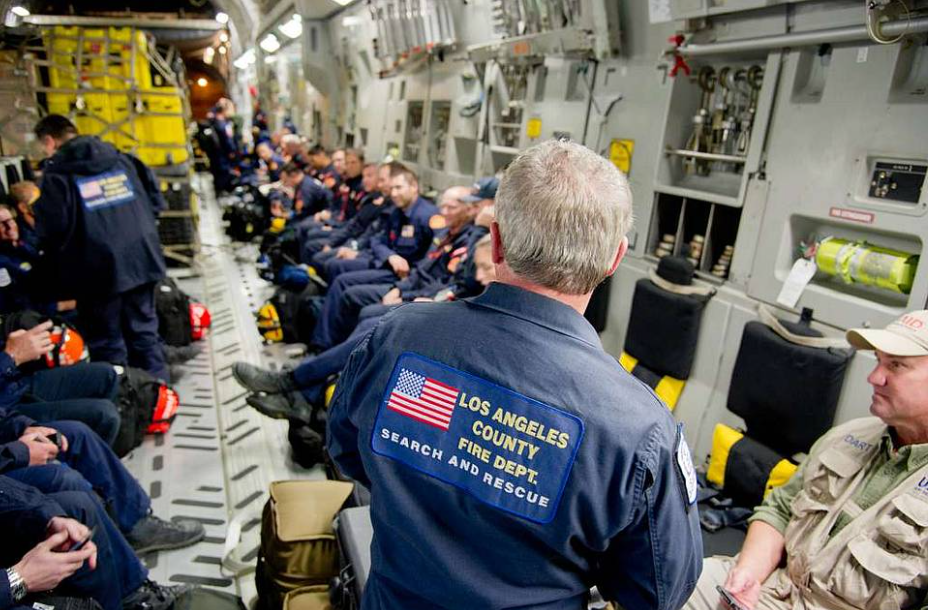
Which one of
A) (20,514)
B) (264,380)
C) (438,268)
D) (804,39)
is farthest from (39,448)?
(804,39)

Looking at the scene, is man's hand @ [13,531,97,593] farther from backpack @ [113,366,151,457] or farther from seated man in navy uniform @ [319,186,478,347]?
seated man in navy uniform @ [319,186,478,347]

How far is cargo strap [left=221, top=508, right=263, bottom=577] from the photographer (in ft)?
8.36

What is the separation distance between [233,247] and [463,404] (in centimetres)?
749

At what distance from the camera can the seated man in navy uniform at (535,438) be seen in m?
0.98

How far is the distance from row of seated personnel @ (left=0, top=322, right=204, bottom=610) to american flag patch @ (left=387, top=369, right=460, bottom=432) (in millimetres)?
1335

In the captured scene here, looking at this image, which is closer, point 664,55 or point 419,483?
point 419,483

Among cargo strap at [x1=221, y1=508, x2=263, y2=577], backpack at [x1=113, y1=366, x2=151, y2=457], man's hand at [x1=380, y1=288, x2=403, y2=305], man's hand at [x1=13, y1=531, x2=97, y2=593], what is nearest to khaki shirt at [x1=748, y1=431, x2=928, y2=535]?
cargo strap at [x1=221, y1=508, x2=263, y2=577]

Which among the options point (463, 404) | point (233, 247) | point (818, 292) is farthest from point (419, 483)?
point (233, 247)

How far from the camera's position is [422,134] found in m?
6.48

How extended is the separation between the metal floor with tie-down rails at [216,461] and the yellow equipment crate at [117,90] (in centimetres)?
224

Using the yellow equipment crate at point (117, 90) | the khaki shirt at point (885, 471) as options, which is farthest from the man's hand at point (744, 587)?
the yellow equipment crate at point (117, 90)

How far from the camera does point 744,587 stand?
181 centimetres

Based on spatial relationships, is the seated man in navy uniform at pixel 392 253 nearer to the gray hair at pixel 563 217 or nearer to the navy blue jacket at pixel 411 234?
the navy blue jacket at pixel 411 234

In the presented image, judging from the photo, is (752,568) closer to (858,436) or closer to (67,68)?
(858,436)
